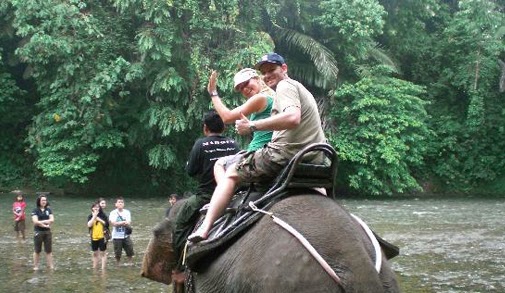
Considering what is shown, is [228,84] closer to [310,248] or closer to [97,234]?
[97,234]

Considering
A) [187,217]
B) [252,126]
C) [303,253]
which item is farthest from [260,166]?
[187,217]

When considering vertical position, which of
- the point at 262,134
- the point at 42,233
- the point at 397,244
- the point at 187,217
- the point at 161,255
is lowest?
the point at 397,244

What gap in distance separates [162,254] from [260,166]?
2.19 m

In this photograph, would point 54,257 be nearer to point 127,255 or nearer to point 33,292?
point 127,255

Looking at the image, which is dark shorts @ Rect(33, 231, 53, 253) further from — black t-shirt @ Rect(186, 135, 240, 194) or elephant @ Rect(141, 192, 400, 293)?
elephant @ Rect(141, 192, 400, 293)

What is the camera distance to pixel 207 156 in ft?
19.0

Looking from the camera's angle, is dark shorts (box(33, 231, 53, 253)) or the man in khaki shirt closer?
the man in khaki shirt

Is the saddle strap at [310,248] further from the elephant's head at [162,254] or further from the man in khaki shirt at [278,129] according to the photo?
the elephant's head at [162,254]

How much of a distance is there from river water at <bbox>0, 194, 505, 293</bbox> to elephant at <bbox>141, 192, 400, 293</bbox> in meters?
5.95

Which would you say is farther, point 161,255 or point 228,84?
point 228,84

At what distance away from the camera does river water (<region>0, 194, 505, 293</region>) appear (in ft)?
32.9

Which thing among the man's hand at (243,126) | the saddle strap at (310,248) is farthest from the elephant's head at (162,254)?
the saddle strap at (310,248)

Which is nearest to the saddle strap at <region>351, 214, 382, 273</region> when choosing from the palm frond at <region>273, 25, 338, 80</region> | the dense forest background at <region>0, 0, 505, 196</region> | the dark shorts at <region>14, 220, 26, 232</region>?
the dark shorts at <region>14, 220, 26, 232</region>

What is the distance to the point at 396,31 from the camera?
28.5 meters
